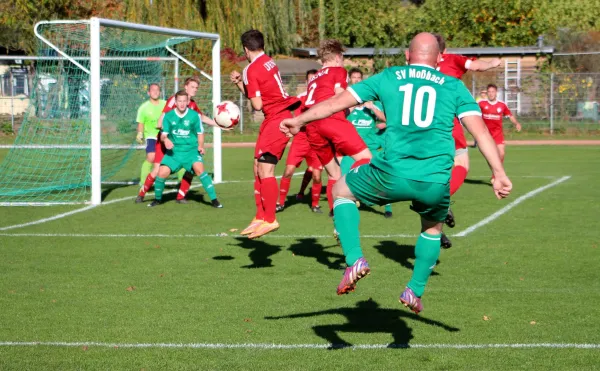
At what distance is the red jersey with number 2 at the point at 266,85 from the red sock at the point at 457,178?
6.23 ft

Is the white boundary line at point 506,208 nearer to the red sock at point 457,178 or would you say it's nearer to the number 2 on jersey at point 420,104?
the red sock at point 457,178

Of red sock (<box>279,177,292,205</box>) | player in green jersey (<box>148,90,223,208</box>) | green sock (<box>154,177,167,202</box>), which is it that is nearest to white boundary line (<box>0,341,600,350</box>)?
red sock (<box>279,177,292,205</box>)

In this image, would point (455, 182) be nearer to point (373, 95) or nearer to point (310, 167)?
point (373, 95)

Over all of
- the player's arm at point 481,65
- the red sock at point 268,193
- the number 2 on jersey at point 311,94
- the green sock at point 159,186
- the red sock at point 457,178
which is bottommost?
the green sock at point 159,186

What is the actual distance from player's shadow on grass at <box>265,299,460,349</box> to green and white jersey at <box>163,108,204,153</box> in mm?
7705

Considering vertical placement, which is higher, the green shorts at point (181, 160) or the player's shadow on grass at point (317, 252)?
the green shorts at point (181, 160)

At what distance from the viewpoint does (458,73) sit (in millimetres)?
10547

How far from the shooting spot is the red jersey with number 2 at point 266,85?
30.6 ft

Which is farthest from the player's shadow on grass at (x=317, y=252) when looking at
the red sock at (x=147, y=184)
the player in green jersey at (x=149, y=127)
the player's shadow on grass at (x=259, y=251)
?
the player in green jersey at (x=149, y=127)

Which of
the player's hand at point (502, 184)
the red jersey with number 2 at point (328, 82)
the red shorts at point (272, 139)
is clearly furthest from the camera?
the red jersey with number 2 at point (328, 82)

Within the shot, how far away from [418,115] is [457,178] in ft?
11.7

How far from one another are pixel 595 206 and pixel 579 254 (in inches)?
185

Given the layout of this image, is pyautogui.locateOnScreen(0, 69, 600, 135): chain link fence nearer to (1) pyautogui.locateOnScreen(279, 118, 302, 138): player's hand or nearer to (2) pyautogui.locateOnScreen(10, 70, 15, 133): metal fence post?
(2) pyautogui.locateOnScreen(10, 70, 15, 133): metal fence post

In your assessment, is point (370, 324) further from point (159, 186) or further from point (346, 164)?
point (159, 186)
